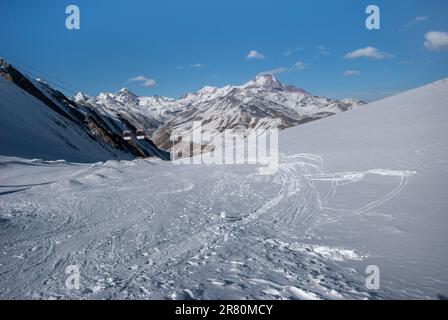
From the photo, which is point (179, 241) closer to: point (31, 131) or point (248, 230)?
point (248, 230)

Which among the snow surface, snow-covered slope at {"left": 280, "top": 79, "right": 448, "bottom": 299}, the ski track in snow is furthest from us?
the snow surface

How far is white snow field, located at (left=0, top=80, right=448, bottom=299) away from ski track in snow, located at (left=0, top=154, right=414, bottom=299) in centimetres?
4

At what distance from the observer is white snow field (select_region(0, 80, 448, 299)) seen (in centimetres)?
658

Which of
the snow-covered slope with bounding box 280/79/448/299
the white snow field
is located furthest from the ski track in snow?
the snow-covered slope with bounding box 280/79/448/299

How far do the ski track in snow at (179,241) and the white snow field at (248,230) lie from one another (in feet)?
0.13

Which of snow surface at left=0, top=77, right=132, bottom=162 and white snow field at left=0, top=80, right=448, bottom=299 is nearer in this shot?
white snow field at left=0, top=80, right=448, bottom=299

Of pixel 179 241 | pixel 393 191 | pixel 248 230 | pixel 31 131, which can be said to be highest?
pixel 31 131

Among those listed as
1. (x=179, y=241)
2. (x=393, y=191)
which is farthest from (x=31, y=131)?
(x=393, y=191)

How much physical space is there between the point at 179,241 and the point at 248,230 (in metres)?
2.17

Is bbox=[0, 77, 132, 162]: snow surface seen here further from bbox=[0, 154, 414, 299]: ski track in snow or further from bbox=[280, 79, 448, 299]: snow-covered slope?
bbox=[280, 79, 448, 299]: snow-covered slope

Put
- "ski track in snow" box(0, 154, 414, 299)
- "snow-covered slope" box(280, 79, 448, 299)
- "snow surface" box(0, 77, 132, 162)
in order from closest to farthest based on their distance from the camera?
"ski track in snow" box(0, 154, 414, 299) < "snow-covered slope" box(280, 79, 448, 299) < "snow surface" box(0, 77, 132, 162)

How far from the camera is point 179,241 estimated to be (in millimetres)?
9148
